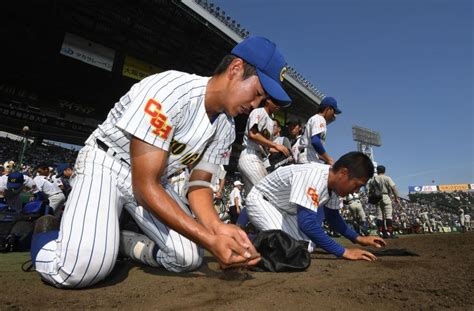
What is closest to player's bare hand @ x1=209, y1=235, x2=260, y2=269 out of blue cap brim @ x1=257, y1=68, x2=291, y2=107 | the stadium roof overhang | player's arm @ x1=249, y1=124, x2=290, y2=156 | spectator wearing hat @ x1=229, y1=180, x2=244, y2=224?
blue cap brim @ x1=257, y1=68, x2=291, y2=107

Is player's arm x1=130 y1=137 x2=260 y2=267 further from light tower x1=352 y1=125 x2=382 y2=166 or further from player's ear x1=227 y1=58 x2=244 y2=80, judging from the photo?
light tower x1=352 y1=125 x2=382 y2=166

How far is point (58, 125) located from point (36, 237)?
17537 mm

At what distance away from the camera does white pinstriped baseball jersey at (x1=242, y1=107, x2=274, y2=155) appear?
423 cm

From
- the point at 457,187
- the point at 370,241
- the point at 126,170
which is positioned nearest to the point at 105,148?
the point at 126,170

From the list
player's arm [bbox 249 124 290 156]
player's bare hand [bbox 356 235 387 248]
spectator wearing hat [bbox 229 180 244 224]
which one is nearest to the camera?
player's bare hand [bbox 356 235 387 248]

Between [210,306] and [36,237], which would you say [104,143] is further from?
[210,306]

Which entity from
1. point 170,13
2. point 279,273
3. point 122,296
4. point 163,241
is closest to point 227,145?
point 163,241

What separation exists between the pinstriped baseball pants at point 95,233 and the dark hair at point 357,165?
60.9 inches

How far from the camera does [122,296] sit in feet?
4.92

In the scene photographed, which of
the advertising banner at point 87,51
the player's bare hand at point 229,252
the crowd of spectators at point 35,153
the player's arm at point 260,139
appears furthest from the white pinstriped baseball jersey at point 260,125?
the crowd of spectators at point 35,153

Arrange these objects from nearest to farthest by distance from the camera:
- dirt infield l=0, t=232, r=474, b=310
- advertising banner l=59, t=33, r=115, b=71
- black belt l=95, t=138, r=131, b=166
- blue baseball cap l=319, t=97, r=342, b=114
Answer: dirt infield l=0, t=232, r=474, b=310
black belt l=95, t=138, r=131, b=166
blue baseball cap l=319, t=97, r=342, b=114
advertising banner l=59, t=33, r=115, b=71

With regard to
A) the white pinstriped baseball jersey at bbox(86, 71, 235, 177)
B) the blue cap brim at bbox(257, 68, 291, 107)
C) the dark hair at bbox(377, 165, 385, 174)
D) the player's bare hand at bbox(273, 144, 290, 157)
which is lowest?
the white pinstriped baseball jersey at bbox(86, 71, 235, 177)

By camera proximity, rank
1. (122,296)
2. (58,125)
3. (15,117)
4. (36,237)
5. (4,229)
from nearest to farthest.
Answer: (122,296) → (36,237) → (4,229) → (15,117) → (58,125)

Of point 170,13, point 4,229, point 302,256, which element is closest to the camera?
point 302,256
